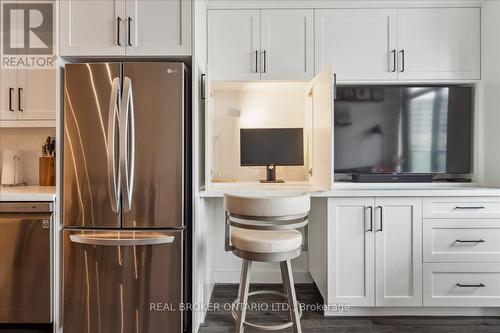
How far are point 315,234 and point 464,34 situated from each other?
79.7 inches

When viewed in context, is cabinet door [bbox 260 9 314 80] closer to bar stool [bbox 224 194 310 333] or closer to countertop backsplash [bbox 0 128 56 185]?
bar stool [bbox 224 194 310 333]

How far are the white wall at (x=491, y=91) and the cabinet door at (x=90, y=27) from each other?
2.70m

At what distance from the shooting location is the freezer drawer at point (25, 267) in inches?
74.0

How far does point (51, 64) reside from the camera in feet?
7.67

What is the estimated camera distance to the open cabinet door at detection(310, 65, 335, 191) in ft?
6.39

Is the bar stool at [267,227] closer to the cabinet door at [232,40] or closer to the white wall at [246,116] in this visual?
the white wall at [246,116]

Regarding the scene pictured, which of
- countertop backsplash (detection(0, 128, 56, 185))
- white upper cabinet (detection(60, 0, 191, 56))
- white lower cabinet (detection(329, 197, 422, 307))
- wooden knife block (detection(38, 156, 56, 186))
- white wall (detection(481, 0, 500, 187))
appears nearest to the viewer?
white upper cabinet (detection(60, 0, 191, 56))

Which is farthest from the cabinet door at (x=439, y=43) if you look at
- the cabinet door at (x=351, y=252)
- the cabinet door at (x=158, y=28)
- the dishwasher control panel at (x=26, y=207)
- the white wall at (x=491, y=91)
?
the dishwasher control panel at (x=26, y=207)

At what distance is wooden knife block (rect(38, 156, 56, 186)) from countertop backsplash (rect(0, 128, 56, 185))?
20 centimetres

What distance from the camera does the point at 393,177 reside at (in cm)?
238

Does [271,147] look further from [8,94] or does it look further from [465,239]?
[8,94]

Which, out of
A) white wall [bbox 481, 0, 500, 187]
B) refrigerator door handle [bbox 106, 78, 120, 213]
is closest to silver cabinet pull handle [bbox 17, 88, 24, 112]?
refrigerator door handle [bbox 106, 78, 120, 213]

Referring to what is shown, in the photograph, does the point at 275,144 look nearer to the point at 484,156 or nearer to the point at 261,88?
the point at 261,88

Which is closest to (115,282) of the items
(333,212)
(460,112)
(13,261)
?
(13,261)
